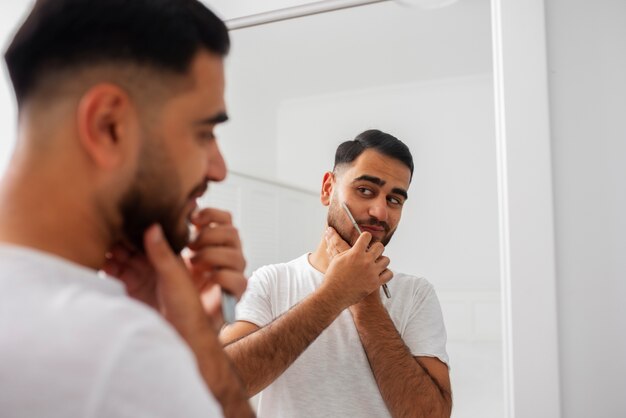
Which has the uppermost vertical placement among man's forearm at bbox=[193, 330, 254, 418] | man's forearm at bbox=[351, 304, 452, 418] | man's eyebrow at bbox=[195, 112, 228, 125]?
man's eyebrow at bbox=[195, 112, 228, 125]

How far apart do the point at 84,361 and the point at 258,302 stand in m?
0.81

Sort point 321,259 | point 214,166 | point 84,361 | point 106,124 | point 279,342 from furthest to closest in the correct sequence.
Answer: point 321,259
point 279,342
point 214,166
point 106,124
point 84,361

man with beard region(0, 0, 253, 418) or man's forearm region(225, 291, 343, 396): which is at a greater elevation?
man with beard region(0, 0, 253, 418)

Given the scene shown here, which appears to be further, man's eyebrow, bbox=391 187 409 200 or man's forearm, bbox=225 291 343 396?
man's eyebrow, bbox=391 187 409 200

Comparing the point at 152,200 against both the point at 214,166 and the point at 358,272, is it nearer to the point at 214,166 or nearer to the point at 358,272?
the point at 214,166

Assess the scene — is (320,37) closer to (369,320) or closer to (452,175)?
(452,175)

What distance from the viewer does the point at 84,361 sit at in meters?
0.44

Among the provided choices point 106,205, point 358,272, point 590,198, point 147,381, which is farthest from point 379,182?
point 147,381

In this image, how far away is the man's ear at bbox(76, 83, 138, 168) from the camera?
544mm

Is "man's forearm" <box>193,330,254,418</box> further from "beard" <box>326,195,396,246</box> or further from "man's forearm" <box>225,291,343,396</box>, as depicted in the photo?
"beard" <box>326,195,396,246</box>

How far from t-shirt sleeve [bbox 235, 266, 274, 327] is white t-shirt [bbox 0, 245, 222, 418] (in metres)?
0.74

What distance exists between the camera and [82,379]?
0.43m

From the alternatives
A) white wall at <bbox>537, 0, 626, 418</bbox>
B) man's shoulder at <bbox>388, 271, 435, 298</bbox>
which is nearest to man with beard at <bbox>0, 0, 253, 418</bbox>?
man's shoulder at <bbox>388, 271, 435, 298</bbox>

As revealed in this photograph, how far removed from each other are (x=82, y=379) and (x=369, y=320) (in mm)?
794
